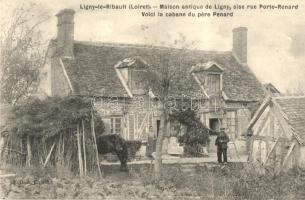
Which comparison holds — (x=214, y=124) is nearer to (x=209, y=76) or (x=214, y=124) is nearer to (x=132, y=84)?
(x=209, y=76)

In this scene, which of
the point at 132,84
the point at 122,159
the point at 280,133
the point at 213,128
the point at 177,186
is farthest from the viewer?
the point at 213,128

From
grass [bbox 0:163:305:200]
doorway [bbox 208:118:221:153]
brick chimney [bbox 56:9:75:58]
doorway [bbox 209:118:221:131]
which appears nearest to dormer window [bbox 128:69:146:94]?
brick chimney [bbox 56:9:75:58]

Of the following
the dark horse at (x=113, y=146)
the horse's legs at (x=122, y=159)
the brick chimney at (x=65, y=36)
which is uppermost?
the brick chimney at (x=65, y=36)

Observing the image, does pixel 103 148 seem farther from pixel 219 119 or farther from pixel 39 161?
pixel 219 119

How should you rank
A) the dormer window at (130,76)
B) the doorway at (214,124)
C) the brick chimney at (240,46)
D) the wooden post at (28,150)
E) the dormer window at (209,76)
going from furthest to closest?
1. the brick chimney at (240,46)
2. the doorway at (214,124)
3. the dormer window at (209,76)
4. the dormer window at (130,76)
5. the wooden post at (28,150)

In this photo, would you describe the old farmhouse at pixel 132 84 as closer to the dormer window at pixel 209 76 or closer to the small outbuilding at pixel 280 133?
the dormer window at pixel 209 76

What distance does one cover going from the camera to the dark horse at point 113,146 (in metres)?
17.1

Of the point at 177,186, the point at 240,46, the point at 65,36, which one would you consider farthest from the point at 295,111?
the point at 240,46

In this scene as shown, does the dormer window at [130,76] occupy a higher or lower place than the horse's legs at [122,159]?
higher

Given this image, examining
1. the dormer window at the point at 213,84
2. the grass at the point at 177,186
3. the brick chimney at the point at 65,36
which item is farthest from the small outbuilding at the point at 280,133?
the brick chimney at the point at 65,36

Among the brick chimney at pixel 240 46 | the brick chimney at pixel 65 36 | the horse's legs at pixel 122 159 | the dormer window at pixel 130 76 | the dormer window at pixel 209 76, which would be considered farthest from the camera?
the brick chimney at pixel 240 46

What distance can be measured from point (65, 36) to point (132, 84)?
11.9ft

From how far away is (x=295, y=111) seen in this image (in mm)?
14508

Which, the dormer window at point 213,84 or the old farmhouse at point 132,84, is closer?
the old farmhouse at point 132,84
